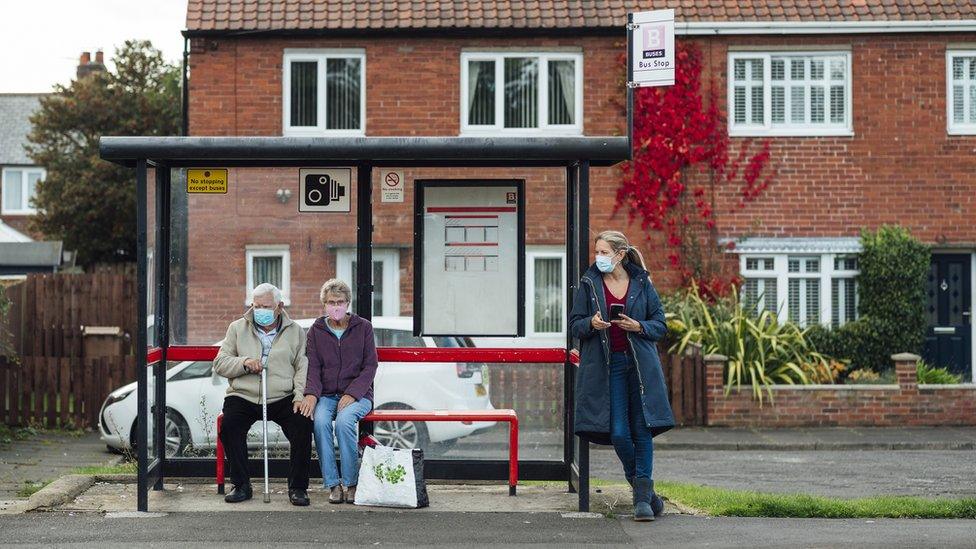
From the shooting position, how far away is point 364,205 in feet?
31.7

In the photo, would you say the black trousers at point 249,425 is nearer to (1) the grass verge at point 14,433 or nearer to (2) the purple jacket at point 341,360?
(2) the purple jacket at point 341,360

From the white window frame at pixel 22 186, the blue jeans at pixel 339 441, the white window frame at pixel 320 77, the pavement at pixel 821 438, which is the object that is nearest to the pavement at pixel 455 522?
the blue jeans at pixel 339 441

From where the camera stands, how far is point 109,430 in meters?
14.2

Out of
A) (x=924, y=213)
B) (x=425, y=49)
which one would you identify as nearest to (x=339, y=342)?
(x=425, y=49)

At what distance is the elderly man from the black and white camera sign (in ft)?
2.54

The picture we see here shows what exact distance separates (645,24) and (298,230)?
269 inches

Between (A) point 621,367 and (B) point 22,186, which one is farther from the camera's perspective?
(B) point 22,186

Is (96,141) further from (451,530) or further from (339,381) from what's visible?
(451,530)

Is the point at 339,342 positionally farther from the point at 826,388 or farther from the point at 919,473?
the point at 826,388

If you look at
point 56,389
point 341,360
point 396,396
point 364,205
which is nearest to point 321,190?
point 364,205

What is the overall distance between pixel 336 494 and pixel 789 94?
1318 centimetres

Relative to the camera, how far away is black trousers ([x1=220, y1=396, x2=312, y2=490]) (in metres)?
9.27

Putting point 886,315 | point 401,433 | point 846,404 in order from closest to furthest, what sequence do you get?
1. point 401,433
2. point 846,404
3. point 886,315

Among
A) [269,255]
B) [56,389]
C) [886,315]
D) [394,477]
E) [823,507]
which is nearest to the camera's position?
[394,477]
